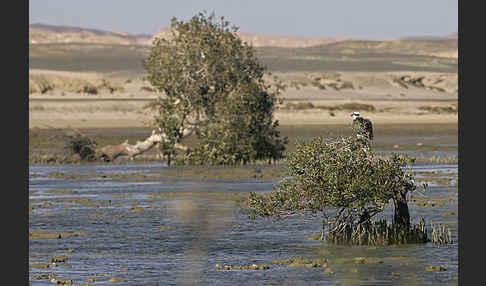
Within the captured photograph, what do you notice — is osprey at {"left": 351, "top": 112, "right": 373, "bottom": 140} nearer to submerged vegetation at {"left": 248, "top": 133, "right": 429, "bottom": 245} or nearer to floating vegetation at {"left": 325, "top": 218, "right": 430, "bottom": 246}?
submerged vegetation at {"left": 248, "top": 133, "right": 429, "bottom": 245}

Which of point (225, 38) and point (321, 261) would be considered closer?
point (321, 261)

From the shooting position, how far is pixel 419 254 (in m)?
21.3

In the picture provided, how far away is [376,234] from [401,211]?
2.49 feet

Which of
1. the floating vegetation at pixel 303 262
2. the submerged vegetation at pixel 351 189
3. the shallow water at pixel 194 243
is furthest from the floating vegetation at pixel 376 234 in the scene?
the floating vegetation at pixel 303 262

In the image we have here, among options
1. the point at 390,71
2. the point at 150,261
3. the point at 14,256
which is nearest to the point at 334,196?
the point at 150,261

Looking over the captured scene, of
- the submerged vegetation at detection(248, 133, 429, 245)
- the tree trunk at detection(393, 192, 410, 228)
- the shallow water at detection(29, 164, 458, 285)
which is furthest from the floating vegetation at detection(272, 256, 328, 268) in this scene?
the tree trunk at detection(393, 192, 410, 228)

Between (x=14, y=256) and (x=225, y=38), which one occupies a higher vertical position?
(x=225, y=38)

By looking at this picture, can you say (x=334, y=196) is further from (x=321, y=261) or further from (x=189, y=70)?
(x=189, y=70)

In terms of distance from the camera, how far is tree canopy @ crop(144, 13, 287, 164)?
4488 cm

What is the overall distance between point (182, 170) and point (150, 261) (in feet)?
74.5

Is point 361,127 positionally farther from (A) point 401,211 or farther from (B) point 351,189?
(A) point 401,211
